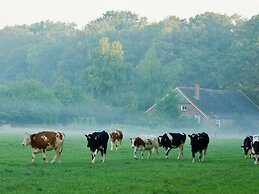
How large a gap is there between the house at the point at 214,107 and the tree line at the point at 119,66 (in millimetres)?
4918

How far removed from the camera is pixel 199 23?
151 m

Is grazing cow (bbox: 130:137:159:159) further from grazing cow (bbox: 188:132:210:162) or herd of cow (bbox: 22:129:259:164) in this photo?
grazing cow (bbox: 188:132:210:162)

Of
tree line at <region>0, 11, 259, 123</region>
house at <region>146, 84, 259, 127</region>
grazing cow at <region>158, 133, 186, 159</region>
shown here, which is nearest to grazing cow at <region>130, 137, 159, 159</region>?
grazing cow at <region>158, 133, 186, 159</region>

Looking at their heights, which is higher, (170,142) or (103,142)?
(170,142)

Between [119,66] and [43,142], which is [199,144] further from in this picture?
[119,66]

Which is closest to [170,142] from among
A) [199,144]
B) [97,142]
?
[199,144]

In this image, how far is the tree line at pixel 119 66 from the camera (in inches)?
4190

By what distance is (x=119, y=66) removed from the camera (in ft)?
389

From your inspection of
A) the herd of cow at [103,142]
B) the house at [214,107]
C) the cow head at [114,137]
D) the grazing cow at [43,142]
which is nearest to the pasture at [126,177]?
the grazing cow at [43,142]

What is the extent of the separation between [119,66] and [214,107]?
69.4ft

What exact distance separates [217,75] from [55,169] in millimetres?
101800

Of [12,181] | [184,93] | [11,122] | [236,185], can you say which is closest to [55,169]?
[12,181]

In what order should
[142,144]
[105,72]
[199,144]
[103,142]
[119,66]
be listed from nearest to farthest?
[103,142] → [199,144] → [142,144] → [105,72] → [119,66]

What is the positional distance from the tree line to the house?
4.92m
